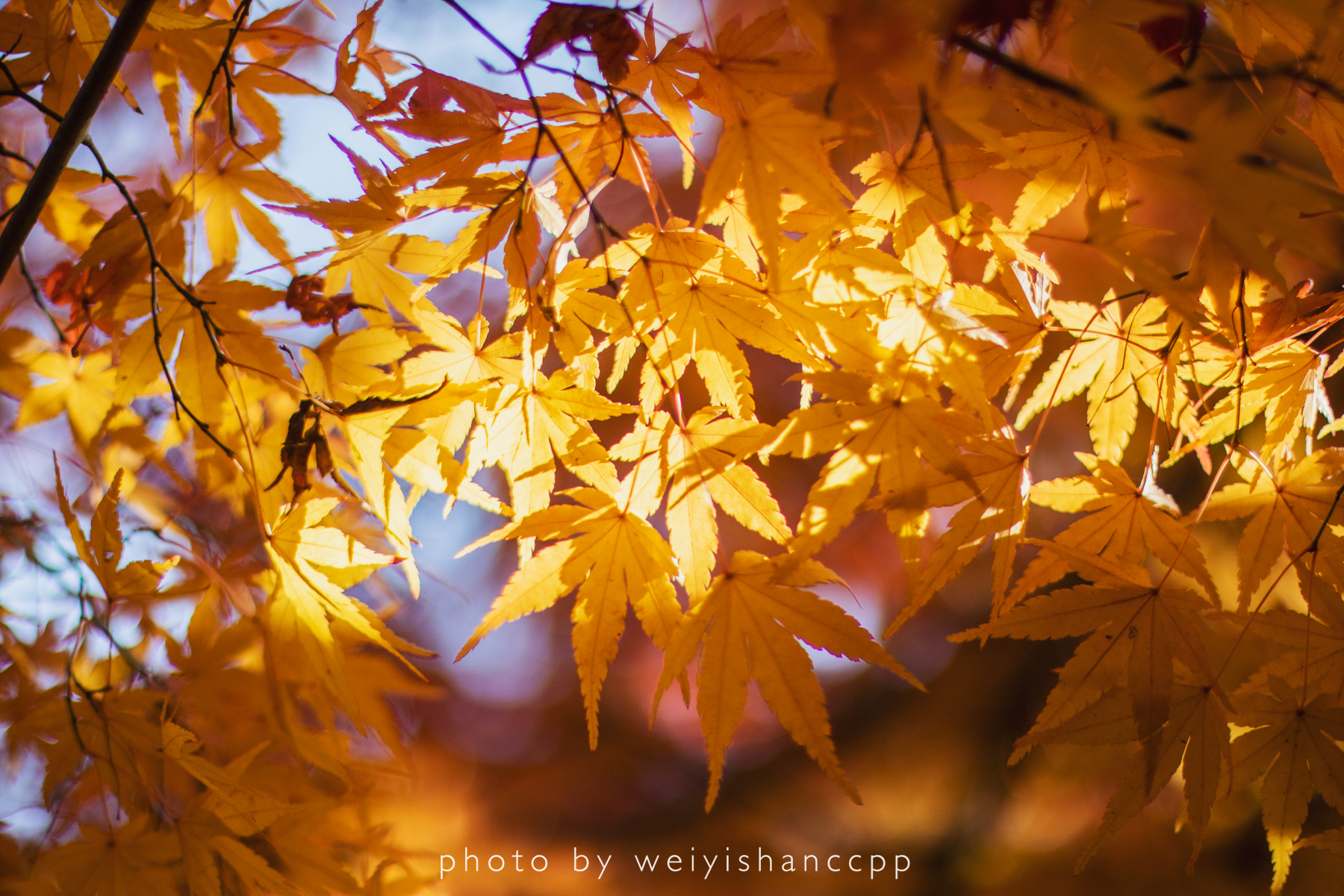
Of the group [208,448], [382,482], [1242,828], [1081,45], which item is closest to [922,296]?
[1081,45]

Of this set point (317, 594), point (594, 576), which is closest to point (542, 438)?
point (594, 576)

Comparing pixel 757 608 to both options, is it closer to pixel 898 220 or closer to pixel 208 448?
pixel 898 220

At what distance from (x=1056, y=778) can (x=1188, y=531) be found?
1.94m

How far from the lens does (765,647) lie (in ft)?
1.92

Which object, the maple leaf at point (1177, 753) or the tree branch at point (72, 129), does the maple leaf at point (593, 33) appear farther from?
the maple leaf at point (1177, 753)

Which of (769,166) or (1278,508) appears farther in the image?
(1278,508)

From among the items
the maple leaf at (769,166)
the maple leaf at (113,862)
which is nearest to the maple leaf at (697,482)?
the maple leaf at (769,166)

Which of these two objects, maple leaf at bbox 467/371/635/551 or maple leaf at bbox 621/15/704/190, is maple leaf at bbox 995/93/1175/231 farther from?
maple leaf at bbox 467/371/635/551

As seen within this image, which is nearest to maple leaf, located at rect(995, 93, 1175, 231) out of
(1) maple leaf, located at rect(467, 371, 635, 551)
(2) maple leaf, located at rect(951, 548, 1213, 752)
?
(2) maple leaf, located at rect(951, 548, 1213, 752)

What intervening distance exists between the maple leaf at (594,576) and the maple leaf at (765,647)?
5cm

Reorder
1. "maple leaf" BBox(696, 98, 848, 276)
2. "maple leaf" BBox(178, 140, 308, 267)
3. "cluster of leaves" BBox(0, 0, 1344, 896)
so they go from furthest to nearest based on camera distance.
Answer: "maple leaf" BBox(178, 140, 308, 267) < "cluster of leaves" BBox(0, 0, 1344, 896) < "maple leaf" BBox(696, 98, 848, 276)

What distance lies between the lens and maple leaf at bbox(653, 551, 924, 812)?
1.77 feet

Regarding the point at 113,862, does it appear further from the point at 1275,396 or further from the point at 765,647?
the point at 1275,396

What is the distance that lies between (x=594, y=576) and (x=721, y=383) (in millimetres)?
235
